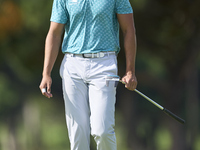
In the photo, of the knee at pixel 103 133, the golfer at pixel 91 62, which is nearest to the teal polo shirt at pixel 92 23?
the golfer at pixel 91 62

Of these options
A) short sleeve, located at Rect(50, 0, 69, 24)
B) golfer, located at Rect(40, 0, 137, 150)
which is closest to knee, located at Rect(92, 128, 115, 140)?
golfer, located at Rect(40, 0, 137, 150)

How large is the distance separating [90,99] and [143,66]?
10968 millimetres

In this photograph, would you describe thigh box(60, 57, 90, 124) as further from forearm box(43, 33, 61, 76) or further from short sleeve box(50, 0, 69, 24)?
short sleeve box(50, 0, 69, 24)

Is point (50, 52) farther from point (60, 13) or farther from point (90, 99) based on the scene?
point (90, 99)

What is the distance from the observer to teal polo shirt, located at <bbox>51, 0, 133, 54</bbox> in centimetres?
456

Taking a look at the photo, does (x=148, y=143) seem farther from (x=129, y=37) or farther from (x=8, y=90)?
(x=129, y=37)

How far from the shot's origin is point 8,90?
20.6 m

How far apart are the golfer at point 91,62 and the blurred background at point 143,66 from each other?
316 inches

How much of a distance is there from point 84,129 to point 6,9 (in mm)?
9319

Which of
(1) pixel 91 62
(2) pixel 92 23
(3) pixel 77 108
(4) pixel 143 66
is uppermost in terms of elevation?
(2) pixel 92 23

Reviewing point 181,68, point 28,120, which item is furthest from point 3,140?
point 181,68

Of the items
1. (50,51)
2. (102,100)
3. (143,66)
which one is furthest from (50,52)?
(143,66)

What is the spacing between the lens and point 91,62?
15.1 ft

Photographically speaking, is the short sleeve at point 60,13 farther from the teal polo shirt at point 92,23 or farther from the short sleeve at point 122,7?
the short sleeve at point 122,7
